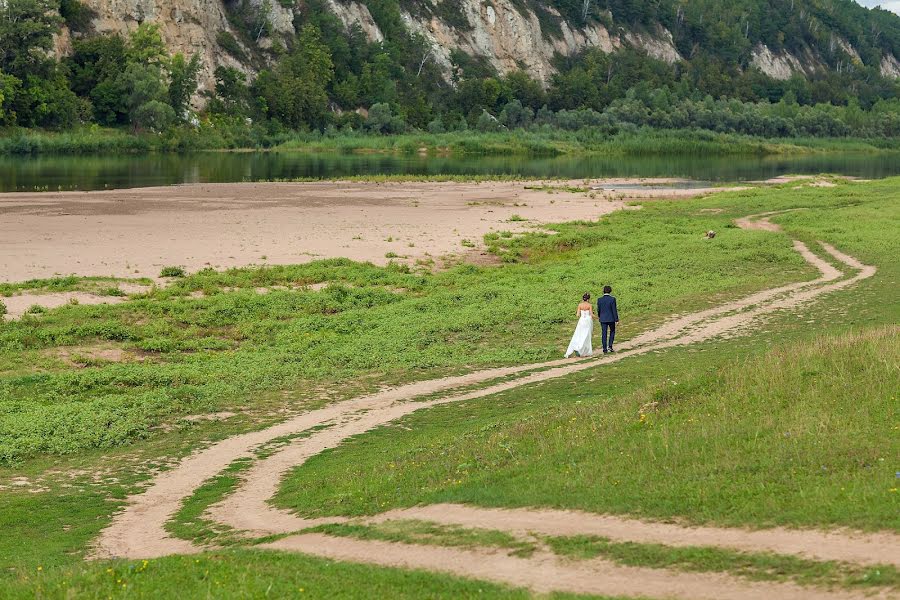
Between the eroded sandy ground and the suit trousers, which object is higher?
the eroded sandy ground

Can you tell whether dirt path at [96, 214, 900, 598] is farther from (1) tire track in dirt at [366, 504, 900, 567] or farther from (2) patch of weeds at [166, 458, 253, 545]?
(2) patch of weeds at [166, 458, 253, 545]

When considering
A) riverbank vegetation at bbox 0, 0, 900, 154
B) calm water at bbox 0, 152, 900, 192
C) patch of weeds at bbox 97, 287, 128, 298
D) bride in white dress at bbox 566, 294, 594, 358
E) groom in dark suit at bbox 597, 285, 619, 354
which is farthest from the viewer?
riverbank vegetation at bbox 0, 0, 900, 154

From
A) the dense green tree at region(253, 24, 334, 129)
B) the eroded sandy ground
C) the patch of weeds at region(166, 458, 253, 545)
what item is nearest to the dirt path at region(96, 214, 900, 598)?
the patch of weeds at region(166, 458, 253, 545)

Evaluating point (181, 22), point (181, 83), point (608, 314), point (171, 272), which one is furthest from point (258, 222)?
point (181, 22)

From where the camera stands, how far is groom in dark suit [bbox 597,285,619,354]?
89.9 feet

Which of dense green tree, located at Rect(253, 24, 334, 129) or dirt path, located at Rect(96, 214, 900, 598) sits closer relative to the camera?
dirt path, located at Rect(96, 214, 900, 598)

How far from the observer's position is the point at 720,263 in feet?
135

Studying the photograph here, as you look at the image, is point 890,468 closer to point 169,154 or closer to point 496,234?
point 496,234

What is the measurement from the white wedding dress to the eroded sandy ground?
17.1 meters

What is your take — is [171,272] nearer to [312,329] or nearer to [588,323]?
[312,329]

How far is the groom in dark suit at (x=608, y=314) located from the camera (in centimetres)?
2741

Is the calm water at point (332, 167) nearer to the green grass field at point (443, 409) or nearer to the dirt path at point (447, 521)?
the green grass field at point (443, 409)

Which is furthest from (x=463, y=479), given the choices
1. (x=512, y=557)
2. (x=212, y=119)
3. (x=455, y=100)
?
(x=455, y=100)

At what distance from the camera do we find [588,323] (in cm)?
2711
